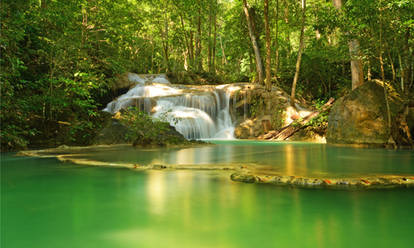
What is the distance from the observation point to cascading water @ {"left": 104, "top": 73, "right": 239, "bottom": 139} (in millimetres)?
16250

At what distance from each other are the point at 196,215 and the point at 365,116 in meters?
10.1

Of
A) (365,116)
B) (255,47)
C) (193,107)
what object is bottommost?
(365,116)

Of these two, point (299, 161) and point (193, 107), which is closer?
point (299, 161)

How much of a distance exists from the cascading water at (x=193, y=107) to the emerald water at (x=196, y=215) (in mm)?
12137

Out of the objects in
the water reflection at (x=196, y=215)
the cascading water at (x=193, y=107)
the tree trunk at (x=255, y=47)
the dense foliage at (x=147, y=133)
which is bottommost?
the water reflection at (x=196, y=215)

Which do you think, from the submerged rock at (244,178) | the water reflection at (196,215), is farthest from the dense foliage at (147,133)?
the submerged rock at (244,178)

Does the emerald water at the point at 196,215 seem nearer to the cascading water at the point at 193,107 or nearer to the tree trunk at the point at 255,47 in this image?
the cascading water at the point at 193,107

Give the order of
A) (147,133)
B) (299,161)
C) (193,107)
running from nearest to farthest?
(299,161)
(147,133)
(193,107)

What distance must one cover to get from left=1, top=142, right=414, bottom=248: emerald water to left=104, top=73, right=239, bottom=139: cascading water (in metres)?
12.1

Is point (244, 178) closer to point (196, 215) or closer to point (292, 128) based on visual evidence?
point (196, 215)

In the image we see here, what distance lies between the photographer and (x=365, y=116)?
10.9 meters

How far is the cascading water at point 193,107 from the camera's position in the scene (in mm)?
16250

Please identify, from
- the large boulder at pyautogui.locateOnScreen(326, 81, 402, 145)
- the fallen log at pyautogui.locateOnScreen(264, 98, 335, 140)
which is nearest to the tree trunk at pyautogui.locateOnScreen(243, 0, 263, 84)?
the fallen log at pyautogui.locateOnScreen(264, 98, 335, 140)

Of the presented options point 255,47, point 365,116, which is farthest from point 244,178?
point 255,47
